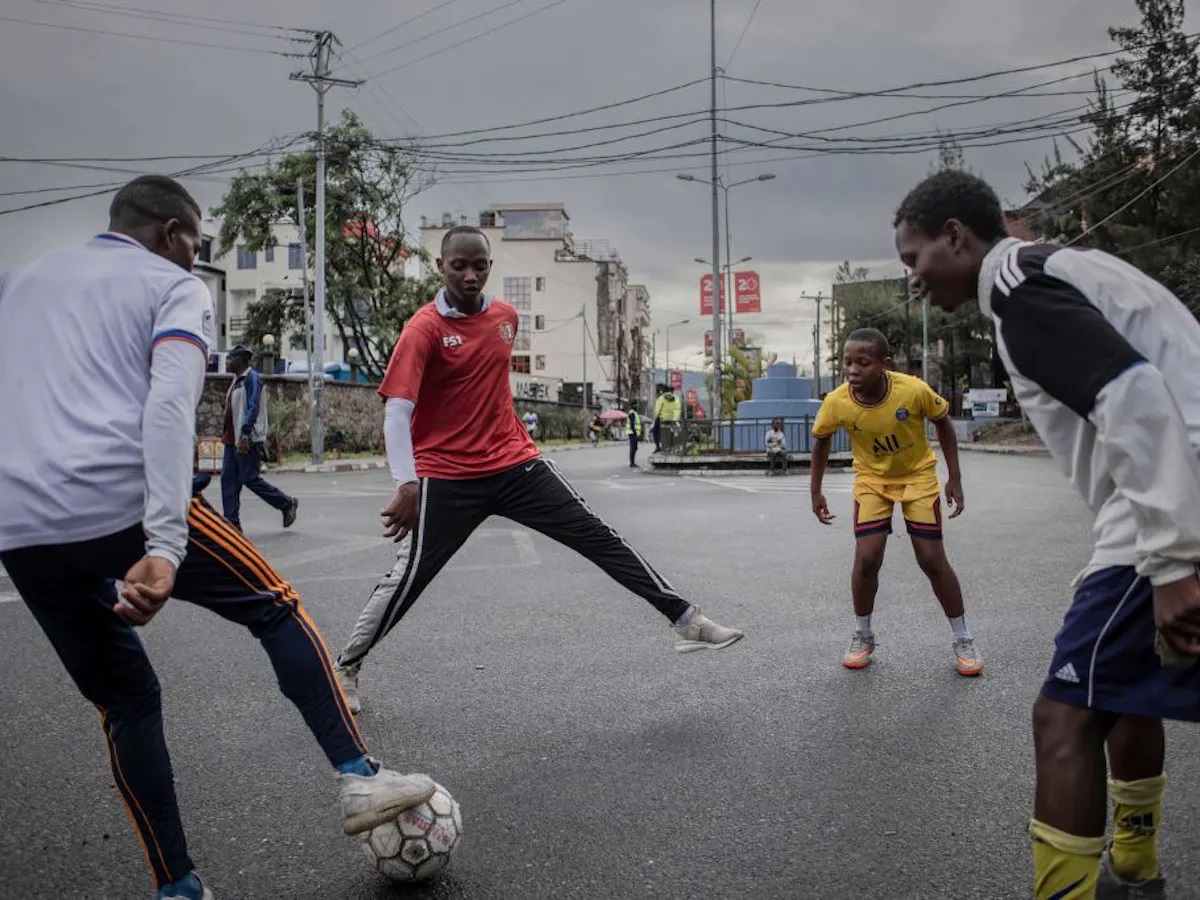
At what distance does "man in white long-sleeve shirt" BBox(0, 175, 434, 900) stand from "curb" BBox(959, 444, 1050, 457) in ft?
94.7

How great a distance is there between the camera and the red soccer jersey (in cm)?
429

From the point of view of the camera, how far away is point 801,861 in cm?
274

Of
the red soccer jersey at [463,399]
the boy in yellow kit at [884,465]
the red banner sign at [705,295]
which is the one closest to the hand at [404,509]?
the red soccer jersey at [463,399]

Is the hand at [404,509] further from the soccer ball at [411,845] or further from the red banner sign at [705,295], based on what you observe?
the red banner sign at [705,295]

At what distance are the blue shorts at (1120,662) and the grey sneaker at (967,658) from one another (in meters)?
2.86

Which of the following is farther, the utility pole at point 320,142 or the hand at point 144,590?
the utility pole at point 320,142

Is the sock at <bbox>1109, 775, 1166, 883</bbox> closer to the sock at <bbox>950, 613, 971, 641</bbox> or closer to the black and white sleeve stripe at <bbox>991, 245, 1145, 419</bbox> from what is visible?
the black and white sleeve stripe at <bbox>991, 245, 1145, 419</bbox>

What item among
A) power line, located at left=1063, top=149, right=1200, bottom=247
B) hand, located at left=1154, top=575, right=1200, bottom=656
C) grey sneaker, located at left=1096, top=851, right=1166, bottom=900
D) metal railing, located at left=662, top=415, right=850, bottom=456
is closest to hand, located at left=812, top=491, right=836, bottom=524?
grey sneaker, located at left=1096, top=851, right=1166, bottom=900

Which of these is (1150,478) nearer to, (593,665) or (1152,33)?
(593,665)

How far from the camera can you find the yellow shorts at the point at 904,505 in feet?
16.4

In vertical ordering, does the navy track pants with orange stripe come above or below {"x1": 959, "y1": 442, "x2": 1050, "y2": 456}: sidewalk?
above

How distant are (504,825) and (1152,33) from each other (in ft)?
125

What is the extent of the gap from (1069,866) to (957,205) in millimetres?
1358

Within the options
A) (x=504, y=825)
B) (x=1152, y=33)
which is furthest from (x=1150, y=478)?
(x=1152, y=33)
